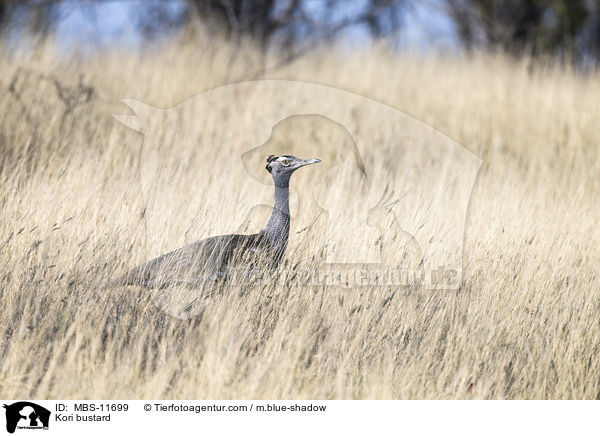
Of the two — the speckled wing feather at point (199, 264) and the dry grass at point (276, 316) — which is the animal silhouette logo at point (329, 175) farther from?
the speckled wing feather at point (199, 264)

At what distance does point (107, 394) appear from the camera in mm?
2793

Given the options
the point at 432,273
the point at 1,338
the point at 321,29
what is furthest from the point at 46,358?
the point at 321,29

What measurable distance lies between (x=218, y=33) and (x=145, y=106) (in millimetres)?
2731

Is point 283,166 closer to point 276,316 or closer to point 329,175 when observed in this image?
point 276,316

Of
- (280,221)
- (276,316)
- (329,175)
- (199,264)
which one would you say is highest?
(329,175)

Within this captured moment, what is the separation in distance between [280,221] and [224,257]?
0.38 meters
